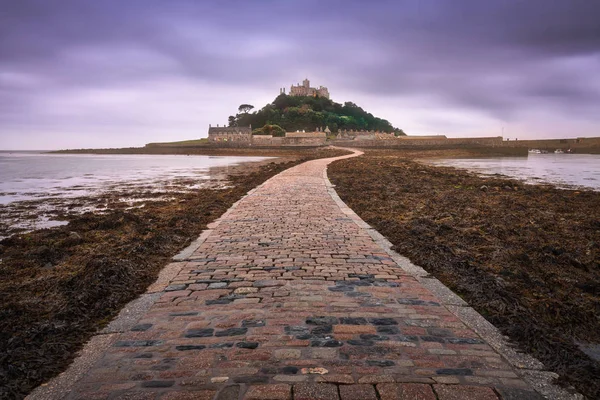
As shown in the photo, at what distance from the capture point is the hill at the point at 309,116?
390ft

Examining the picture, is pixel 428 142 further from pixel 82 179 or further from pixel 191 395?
pixel 191 395

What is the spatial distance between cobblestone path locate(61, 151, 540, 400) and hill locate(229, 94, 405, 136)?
4349 inches

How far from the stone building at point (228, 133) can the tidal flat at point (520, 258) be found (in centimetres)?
9734

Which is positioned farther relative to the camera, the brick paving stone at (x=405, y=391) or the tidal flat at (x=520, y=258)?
the tidal flat at (x=520, y=258)

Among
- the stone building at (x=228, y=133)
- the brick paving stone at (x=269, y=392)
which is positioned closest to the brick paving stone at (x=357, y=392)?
the brick paving stone at (x=269, y=392)

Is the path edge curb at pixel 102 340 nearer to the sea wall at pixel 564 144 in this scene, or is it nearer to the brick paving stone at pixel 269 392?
the brick paving stone at pixel 269 392

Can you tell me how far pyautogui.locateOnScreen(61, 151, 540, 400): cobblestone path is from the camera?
2648mm

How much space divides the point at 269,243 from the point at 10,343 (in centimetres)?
391

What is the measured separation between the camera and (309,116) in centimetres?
11931

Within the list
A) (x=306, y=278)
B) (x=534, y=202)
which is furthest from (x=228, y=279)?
(x=534, y=202)

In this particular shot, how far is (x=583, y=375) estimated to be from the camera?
9.47 ft

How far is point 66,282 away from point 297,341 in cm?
383

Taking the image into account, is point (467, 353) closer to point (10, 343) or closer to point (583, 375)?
point (583, 375)

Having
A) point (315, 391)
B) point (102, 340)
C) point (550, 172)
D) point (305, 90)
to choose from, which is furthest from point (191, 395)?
point (305, 90)
